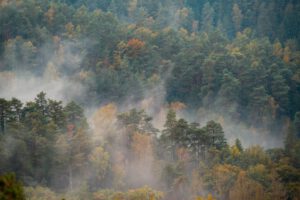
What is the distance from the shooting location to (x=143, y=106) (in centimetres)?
8144

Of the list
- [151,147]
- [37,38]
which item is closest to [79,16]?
[37,38]

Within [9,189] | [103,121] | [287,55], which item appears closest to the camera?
[9,189]

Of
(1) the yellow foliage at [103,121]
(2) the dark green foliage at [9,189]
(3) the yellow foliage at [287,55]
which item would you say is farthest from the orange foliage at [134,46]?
(2) the dark green foliage at [9,189]

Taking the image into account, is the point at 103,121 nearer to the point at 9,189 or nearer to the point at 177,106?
the point at 177,106

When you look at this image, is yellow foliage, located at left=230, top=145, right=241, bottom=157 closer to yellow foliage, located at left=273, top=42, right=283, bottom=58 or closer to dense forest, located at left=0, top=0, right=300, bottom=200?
dense forest, located at left=0, top=0, right=300, bottom=200

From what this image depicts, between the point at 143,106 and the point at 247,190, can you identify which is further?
the point at 143,106

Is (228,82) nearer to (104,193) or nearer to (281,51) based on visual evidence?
(281,51)

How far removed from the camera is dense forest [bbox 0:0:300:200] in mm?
56125

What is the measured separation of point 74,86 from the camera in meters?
81.1

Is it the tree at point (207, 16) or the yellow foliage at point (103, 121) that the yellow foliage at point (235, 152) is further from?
the tree at point (207, 16)

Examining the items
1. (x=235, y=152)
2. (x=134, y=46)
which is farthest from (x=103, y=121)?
(x=134, y=46)

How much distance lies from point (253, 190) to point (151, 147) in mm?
12493

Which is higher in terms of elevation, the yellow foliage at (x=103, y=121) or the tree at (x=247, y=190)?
the yellow foliage at (x=103, y=121)

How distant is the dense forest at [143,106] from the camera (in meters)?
56.1
